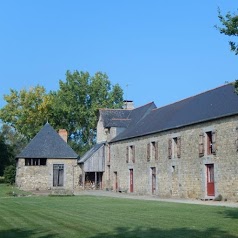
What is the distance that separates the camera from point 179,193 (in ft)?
101

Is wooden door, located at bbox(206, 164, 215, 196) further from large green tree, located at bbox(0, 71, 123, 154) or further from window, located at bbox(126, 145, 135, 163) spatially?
large green tree, located at bbox(0, 71, 123, 154)

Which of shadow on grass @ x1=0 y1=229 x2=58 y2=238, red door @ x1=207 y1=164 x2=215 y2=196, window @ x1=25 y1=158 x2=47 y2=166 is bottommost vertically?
shadow on grass @ x1=0 y1=229 x2=58 y2=238

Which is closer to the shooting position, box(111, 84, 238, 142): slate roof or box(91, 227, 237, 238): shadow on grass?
box(91, 227, 237, 238): shadow on grass

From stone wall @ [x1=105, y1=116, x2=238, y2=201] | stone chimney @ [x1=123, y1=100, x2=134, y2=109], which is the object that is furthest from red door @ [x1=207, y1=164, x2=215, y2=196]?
stone chimney @ [x1=123, y1=100, x2=134, y2=109]

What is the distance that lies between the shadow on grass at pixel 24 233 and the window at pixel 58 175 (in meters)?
33.2

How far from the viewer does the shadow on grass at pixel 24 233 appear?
10156 millimetres

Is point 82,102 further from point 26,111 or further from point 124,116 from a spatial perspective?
point 124,116

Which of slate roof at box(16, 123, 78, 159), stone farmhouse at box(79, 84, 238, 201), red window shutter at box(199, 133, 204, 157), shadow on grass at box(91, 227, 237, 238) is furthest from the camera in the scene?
slate roof at box(16, 123, 78, 159)

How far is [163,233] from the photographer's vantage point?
10.7m

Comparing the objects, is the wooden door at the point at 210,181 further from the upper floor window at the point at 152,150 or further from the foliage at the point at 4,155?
the foliage at the point at 4,155

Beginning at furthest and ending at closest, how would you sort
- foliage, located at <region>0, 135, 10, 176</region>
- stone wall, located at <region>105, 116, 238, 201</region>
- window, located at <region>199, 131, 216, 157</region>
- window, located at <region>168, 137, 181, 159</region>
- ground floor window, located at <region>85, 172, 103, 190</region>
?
foliage, located at <region>0, 135, 10, 176</region> < ground floor window, located at <region>85, 172, 103, 190</region> < window, located at <region>168, 137, 181, 159</region> < window, located at <region>199, 131, 216, 157</region> < stone wall, located at <region>105, 116, 238, 201</region>

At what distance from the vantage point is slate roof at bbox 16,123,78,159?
44.1 metres

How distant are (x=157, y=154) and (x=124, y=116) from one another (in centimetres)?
1475

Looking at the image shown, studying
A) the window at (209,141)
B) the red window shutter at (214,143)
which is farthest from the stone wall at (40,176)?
the red window shutter at (214,143)
